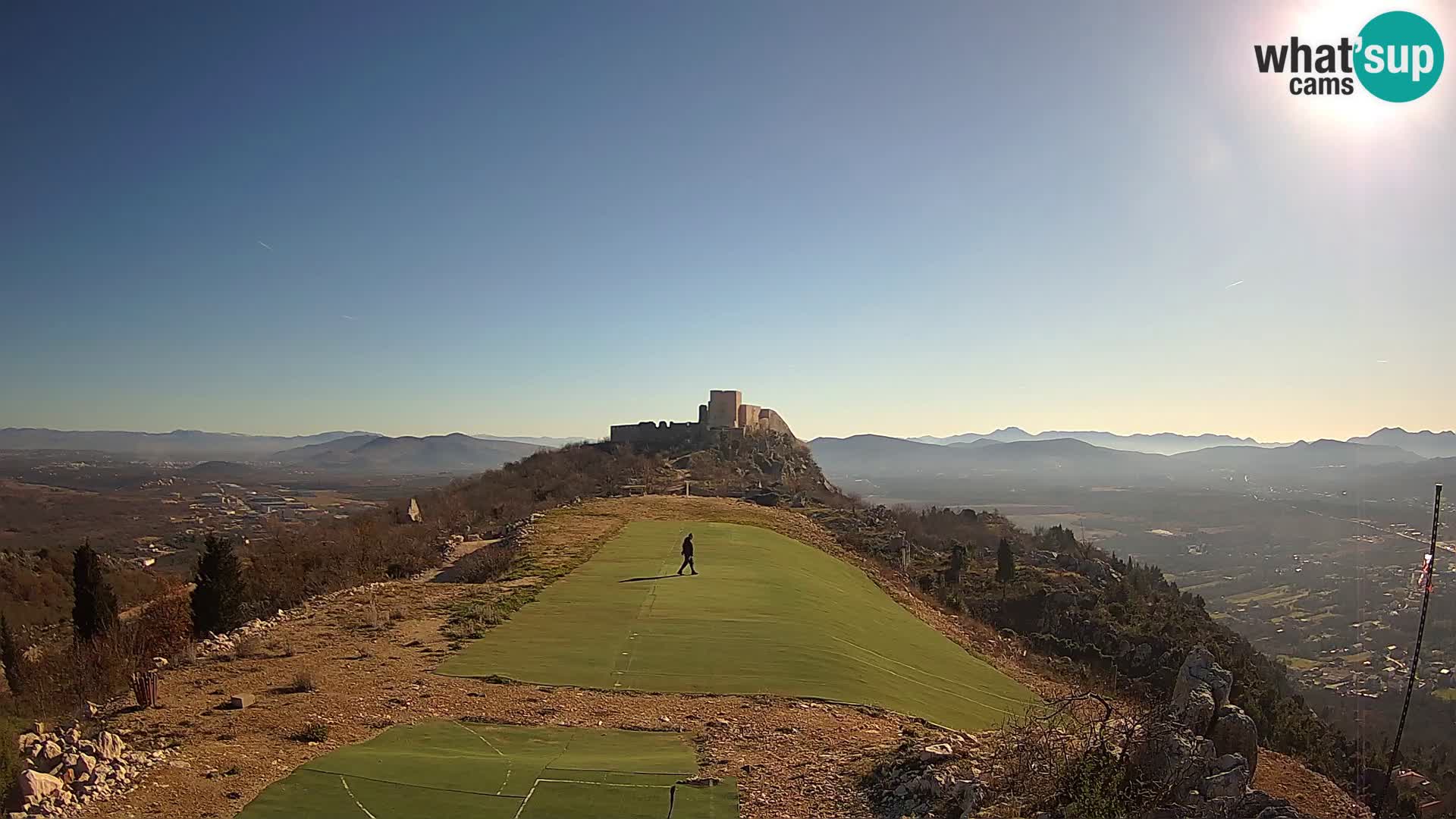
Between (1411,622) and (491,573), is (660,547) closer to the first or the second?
(491,573)

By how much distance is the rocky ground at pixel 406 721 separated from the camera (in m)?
7.61

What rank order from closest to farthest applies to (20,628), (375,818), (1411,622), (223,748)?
(375,818) < (223,748) < (1411,622) < (20,628)

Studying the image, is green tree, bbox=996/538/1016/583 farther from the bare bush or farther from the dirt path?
the bare bush

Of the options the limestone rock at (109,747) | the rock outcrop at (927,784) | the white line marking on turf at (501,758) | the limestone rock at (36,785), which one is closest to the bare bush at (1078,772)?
the rock outcrop at (927,784)

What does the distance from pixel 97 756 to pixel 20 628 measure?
35.5 meters

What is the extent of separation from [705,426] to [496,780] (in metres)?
63.0

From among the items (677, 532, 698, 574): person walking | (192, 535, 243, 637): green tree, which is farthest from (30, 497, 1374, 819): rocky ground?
(677, 532, 698, 574): person walking

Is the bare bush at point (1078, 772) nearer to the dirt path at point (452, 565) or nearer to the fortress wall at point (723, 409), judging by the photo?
the dirt path at point (452, 565)

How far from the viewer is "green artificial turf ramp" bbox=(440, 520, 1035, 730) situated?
12.1 m

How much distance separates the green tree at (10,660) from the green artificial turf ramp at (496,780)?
47.1 feet

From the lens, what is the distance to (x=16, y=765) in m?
7.38

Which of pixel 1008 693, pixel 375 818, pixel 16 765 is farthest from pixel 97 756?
pixel 1008 693

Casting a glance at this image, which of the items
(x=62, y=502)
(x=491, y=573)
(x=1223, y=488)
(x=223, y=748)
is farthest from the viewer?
(x=1223, y=488)

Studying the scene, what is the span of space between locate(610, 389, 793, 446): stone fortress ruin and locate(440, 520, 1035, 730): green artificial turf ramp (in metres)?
46.0
